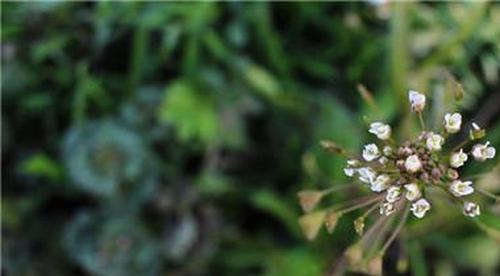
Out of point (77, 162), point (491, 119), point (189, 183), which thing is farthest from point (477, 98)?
point (77, 162)

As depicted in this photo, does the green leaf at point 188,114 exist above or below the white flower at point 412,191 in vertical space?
above

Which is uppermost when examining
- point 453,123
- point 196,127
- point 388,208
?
point 196,127

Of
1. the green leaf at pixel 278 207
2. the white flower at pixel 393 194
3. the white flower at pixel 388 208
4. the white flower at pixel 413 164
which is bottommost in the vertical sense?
the white flower at pixel 388 208

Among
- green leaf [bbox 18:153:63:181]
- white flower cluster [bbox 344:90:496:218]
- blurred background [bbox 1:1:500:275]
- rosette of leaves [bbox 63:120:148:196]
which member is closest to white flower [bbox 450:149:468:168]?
white flower cluster [bbox 344:90:496:218]

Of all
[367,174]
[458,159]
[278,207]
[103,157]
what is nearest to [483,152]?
[458,159]

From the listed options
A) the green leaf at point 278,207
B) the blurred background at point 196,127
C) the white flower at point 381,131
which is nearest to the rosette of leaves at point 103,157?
the blurred background at point 196,127

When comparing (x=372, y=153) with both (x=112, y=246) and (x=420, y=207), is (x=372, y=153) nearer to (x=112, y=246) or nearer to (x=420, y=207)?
(x=420, y=207)

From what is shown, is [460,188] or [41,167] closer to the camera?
[460,188]

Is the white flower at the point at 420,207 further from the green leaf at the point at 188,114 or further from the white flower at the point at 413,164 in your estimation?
the green leaf at the point at 188,114
